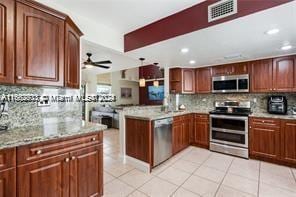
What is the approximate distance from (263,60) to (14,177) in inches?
174

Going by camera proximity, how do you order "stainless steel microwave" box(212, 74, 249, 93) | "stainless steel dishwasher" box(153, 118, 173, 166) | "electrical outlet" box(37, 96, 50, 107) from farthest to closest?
"stainless steel microwave" box(212, 74, 249, 93), "stainless steel dishwasher" box(153, 118, 173, 166), "electrical outlet" box(37, 96, 50, 107)

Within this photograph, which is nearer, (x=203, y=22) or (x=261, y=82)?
(x=203, y=22)

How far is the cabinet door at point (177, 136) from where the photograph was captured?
3408 millimetres

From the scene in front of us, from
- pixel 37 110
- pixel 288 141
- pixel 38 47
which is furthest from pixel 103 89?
pixel 288 141

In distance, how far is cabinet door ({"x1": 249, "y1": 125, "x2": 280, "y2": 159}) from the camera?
3.02 m

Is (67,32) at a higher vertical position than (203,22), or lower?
lower

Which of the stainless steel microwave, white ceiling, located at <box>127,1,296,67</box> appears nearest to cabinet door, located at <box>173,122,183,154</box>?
the stainless steel microwave

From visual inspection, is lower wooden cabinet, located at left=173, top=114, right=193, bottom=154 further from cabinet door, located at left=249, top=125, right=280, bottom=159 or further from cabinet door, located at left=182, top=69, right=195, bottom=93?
cabinet door, located at left=249, top=125, right=280, bottom=159

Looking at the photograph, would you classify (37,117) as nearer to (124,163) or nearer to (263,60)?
(124,163)

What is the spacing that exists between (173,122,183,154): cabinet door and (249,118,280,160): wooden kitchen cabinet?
1.43m

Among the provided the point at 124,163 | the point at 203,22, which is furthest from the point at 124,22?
the point at 124,163

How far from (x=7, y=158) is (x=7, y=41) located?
1020mm

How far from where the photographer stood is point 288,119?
287cm

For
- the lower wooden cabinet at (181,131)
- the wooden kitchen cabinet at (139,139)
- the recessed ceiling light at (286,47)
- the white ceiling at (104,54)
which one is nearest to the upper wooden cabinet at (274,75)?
the recessed ceiling light at (286,47)
